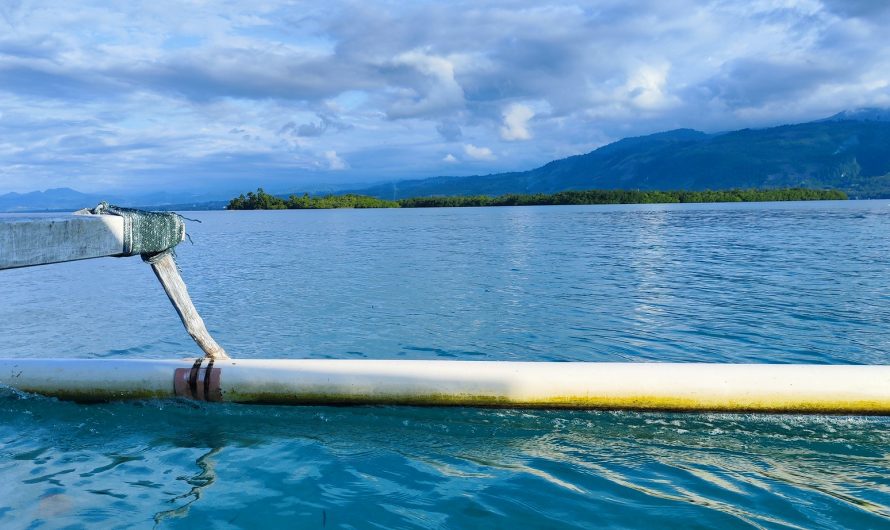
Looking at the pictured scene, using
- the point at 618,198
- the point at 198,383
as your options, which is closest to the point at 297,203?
the point at 618,198

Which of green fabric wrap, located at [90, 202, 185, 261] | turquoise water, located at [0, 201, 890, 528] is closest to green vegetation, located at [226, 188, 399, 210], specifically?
turquoise water, located at [0, 201, 890, 528]

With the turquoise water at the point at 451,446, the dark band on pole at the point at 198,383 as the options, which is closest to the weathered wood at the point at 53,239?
the turquoise water at the point at 451,446

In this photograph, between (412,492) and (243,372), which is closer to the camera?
(412,492)

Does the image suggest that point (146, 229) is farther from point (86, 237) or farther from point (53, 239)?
point (53, 239)

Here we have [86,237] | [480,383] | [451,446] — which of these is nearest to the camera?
[86,237]

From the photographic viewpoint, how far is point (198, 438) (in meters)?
8.02

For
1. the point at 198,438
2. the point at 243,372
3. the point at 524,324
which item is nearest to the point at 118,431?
the point at 198,438

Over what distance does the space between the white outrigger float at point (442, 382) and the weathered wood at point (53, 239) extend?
1.43 metres

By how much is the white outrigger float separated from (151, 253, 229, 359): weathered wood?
2cm

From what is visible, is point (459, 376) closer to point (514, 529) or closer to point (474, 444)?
point (474, 444)

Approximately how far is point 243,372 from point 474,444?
3.37 m

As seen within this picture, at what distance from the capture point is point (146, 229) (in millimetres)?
6492

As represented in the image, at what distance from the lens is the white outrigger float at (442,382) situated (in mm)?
7746

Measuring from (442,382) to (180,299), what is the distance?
373cm
